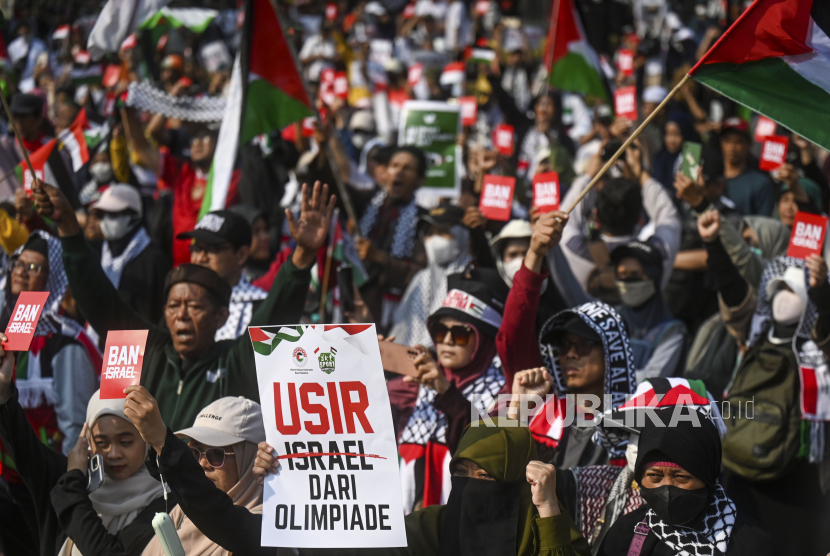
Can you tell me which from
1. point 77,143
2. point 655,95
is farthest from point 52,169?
point 655,95

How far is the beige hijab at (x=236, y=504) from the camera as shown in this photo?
3.33m

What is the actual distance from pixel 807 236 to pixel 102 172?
216 inches

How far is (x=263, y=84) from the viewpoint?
21.3 feet

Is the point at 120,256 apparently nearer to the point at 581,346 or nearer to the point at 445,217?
the point at 445,217

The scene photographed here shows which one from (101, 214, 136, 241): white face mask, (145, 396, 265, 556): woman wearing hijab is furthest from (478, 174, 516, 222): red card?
(145, 396, 265, 556): woman wearing hijab

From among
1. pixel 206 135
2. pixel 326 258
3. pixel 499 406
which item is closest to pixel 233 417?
pixel 499 406

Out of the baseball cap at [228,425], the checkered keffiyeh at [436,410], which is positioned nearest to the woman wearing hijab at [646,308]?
the checkered keffiyeh at [436,410]

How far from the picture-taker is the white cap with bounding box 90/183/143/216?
6.10 m

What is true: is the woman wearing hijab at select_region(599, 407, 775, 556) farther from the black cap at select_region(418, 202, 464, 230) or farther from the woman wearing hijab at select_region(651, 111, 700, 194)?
the woman wearing hijab at select_region(651, 111, 700, 194)

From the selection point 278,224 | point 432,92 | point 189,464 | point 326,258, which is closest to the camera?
point 189,464

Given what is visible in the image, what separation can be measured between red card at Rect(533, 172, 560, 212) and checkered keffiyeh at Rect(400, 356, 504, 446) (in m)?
1.52

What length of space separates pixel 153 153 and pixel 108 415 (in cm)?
481

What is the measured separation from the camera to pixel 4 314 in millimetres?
4824

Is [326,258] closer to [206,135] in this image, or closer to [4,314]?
[4,314]
